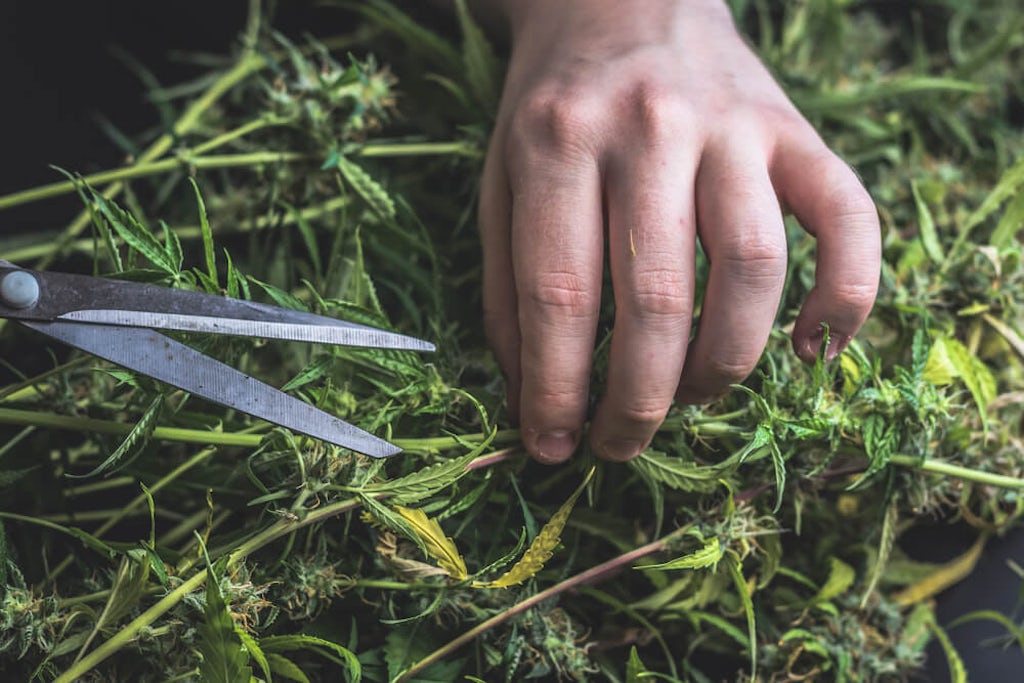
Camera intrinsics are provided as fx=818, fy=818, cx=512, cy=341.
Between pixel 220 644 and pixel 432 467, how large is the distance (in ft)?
0.51

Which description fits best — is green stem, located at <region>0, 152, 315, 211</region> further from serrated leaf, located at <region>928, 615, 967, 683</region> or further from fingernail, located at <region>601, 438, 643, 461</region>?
serrated leaf, located at <region>928, 615, 967, 683</region>

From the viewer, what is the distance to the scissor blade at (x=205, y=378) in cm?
49

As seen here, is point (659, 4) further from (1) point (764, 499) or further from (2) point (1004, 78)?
(2) point (1004, 78)

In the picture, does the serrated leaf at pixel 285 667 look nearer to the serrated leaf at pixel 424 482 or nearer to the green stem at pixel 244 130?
the serrated leaf at pixel 424 482

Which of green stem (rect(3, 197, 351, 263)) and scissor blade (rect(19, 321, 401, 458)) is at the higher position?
scissor blade (rect(19, 321, 401, 458))

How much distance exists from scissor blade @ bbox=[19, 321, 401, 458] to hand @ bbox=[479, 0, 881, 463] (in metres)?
0.13

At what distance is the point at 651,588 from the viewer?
0.70 metres

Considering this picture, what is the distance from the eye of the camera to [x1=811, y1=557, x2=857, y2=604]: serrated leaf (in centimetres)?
67

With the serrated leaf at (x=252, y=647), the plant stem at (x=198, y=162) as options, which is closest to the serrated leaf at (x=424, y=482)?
the serrated leaf at (x=252, y=647)

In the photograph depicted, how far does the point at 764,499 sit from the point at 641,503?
0.11 m

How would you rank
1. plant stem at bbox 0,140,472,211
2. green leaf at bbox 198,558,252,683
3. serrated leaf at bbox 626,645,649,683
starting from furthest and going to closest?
plant stem at bbox 0,140,472,211 → serrated leaf at bbox 626,645,649,683 → green leaf at bbox 198,558,252,683

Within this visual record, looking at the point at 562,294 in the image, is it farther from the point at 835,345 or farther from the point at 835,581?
the point at 835,581

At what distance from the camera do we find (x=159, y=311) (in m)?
0.49

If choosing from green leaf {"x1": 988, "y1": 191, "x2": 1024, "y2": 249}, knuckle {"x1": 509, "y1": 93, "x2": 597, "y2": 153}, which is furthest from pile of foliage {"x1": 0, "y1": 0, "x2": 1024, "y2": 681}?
knuckle {"x1": 509, "y1": 93, "x2": 597, "y2": 153}
